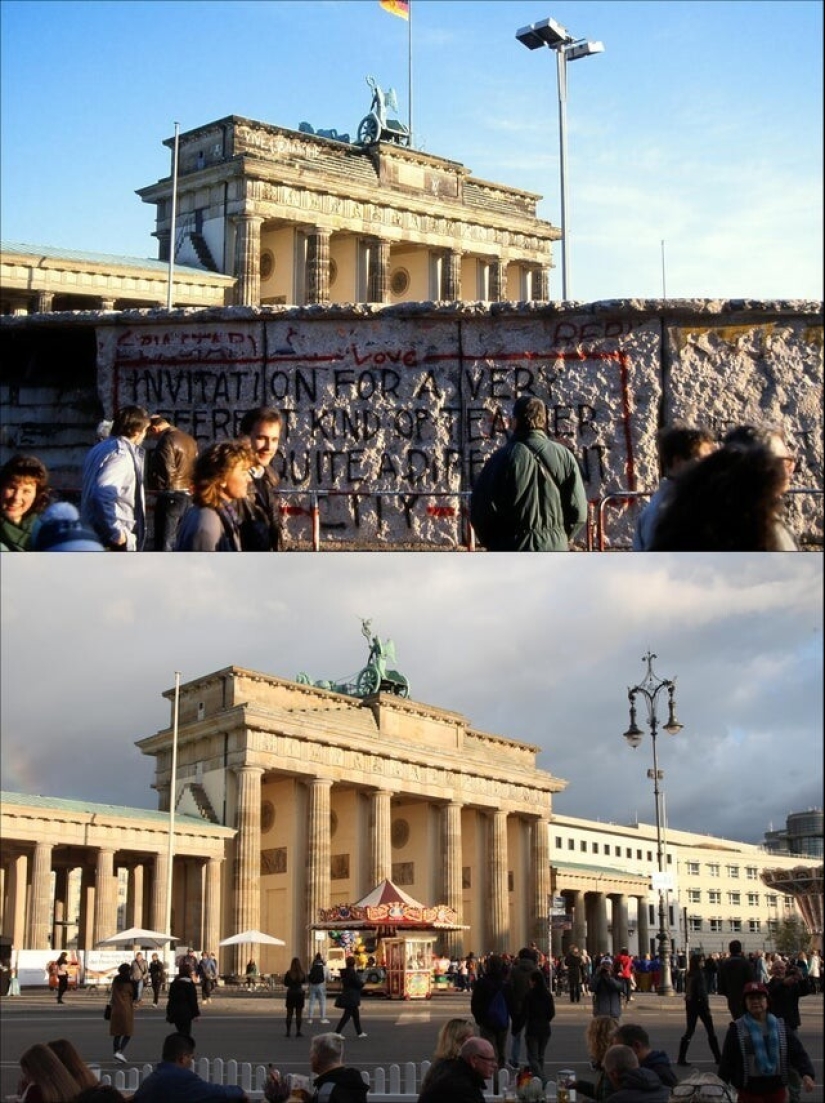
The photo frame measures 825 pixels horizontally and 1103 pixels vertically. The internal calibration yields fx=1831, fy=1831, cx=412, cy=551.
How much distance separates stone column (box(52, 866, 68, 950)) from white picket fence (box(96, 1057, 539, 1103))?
60.9 inches

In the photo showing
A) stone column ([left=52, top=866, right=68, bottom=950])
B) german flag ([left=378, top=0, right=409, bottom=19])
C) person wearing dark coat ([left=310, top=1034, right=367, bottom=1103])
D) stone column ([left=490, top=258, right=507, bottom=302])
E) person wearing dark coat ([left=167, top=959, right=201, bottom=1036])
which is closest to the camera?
person wearing dark coat ([left=310, top=1034, right=367, bottom=1103])

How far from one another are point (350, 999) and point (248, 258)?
60833mm

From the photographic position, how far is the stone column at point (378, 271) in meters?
72.3

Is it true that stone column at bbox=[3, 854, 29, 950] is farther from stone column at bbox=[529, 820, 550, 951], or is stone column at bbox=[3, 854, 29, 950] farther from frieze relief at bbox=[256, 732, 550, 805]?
stone column at bbox=[529, 820, 550, 951]

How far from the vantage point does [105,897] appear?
10.8 meters

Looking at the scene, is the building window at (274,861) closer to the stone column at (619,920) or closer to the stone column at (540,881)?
the stone column at (540,881)

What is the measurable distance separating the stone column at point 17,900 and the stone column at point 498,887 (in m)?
2.45

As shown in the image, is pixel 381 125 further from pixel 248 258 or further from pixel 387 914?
pixel 387 914

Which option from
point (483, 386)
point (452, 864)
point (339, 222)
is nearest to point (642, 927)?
point (452, 864)

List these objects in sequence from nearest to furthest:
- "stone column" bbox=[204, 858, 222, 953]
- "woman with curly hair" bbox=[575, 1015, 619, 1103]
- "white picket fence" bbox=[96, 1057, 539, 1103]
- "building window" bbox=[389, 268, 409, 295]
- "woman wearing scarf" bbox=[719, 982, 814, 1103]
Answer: "woman with curly hair" bbox=[575, 1015, 619, 1103] → "white picket fence" bbox=[96, 1057, 539, 1103] → "woman wearing scarf" bbox=[719, 982, 814, 1103] → "stone column" bbox=[204, 858, 222, 953] → "building window" bbox=[389, 268, 409, 295]

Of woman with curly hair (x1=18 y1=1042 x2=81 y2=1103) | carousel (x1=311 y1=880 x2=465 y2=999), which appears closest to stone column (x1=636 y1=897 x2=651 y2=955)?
carousel (x1=311 y1=880 x2=465 y2=999)

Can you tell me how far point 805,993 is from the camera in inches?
362

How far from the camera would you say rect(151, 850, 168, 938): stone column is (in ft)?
30.9

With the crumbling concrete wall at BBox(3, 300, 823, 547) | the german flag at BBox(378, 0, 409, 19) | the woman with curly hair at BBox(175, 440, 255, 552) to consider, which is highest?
the german flag at BBox(378, 0, 409, 19)
